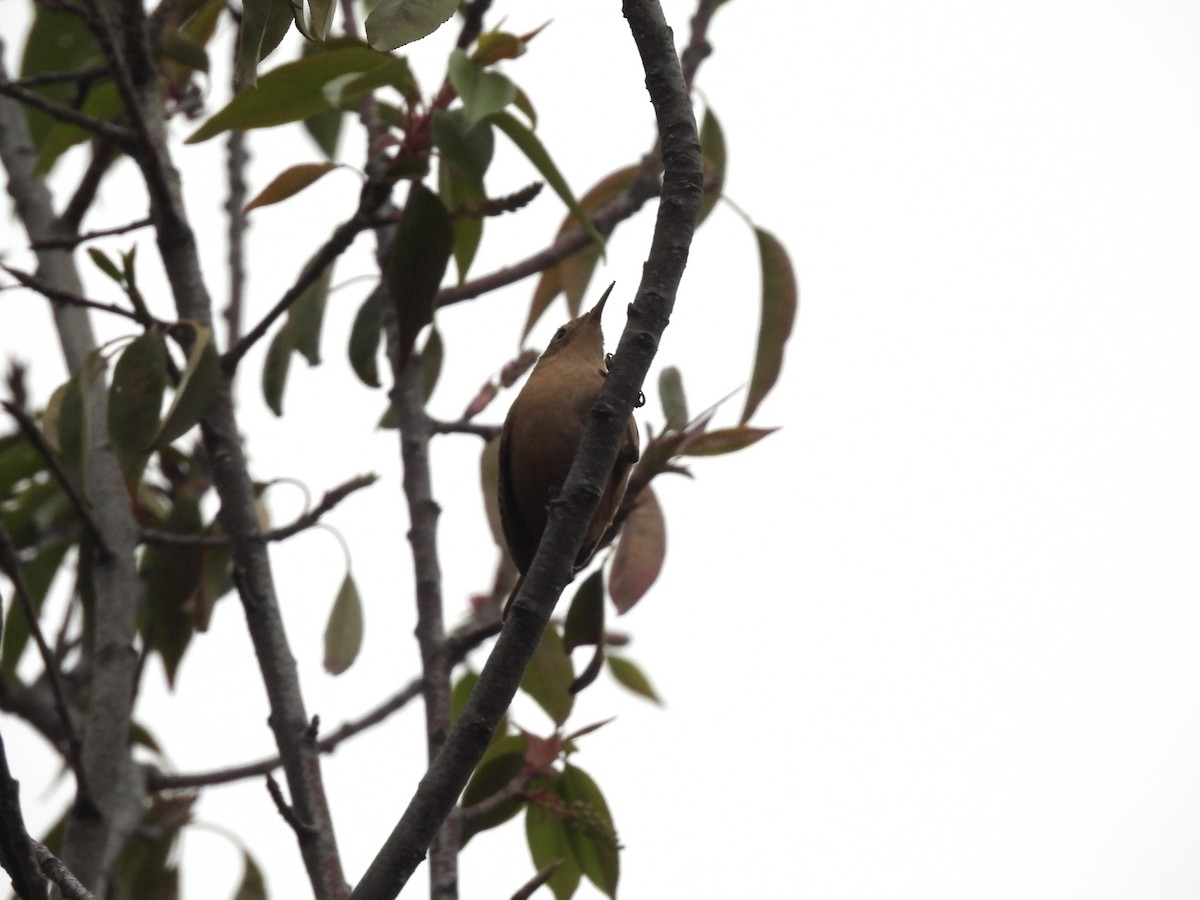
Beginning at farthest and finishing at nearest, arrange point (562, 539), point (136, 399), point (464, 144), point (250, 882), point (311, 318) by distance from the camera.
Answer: point (250, 882) < point (311, 318) < point (136, 399) < point (464, 144) < point (562, 539)

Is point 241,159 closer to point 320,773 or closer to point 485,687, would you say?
point 320,773

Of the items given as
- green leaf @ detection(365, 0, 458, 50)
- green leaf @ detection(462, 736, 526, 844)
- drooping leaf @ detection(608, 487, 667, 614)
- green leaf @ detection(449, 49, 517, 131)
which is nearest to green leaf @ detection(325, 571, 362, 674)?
green leaf @ detection(462, 736, 526, 844)

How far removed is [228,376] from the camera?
303cm

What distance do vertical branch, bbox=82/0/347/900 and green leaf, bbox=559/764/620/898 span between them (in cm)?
63

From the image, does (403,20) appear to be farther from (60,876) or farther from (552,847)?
(552,847)

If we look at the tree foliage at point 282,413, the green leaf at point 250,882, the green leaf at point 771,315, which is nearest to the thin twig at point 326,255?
the tree foliage at point 282,413

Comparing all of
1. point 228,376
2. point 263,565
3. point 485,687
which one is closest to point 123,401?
point 228,376

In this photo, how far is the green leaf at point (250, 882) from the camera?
3.98 meters

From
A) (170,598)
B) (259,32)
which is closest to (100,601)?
(170,598)

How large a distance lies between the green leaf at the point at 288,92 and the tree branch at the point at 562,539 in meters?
1.10

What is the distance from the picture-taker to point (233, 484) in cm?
290

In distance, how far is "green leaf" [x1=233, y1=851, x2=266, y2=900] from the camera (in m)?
3.98

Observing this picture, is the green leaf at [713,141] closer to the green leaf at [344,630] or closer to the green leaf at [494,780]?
the green leaf at [344,630]

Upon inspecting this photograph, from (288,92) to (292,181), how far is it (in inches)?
12.8
